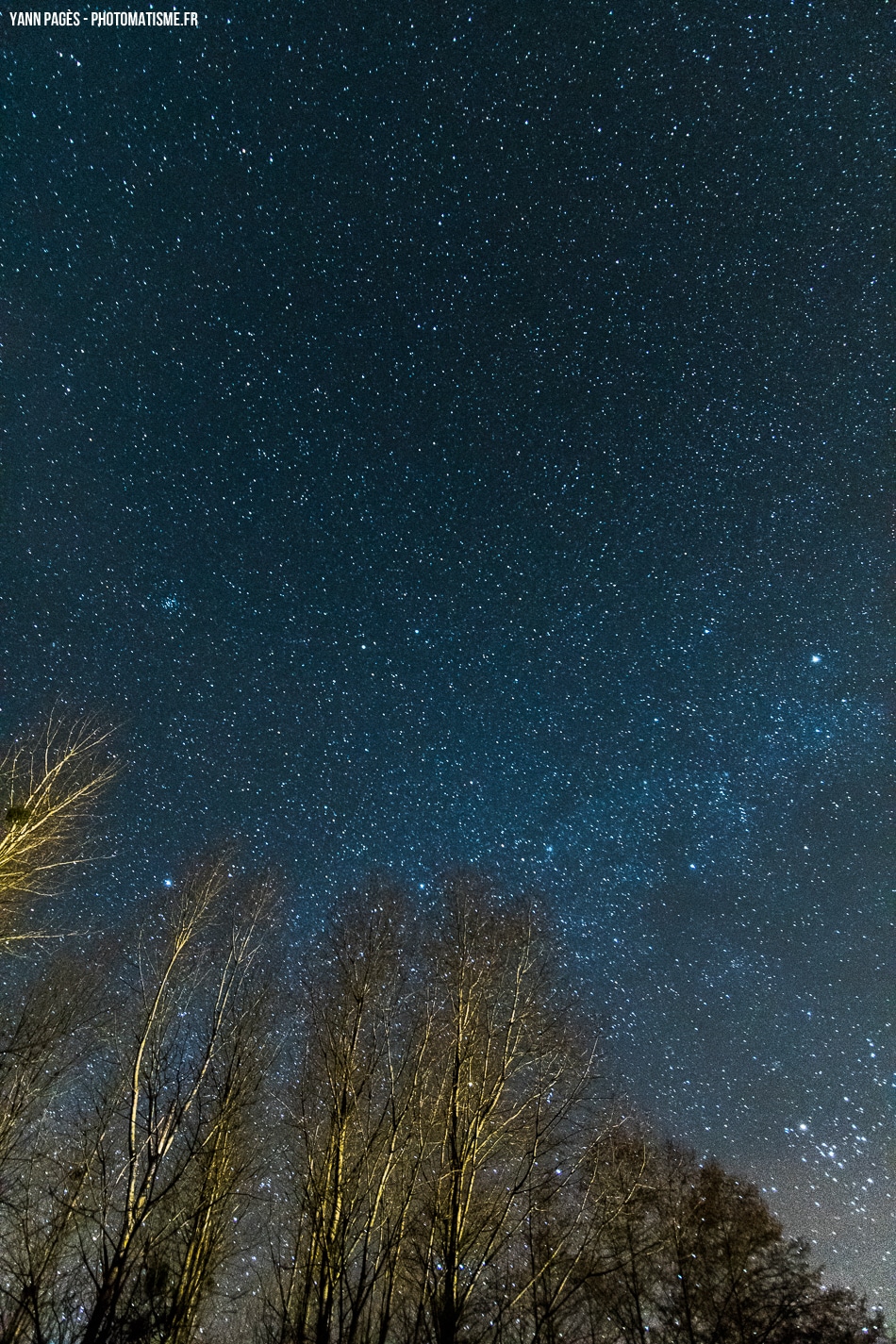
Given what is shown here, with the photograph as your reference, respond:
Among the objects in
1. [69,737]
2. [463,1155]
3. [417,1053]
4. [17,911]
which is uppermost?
[69,737]

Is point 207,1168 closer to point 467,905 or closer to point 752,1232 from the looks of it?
point 467,905

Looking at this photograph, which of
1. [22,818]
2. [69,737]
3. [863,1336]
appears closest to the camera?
[22,818]

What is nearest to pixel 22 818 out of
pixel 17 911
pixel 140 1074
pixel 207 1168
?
pixel 17 911

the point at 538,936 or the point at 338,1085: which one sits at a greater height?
the point at 538,936

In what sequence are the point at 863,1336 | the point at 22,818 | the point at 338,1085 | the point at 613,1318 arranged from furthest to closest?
the point at 613,1318 < the point at 863,1336 < the point at 22,818 < the point at 338,1085

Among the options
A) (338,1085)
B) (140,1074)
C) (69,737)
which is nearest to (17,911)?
(69,737)

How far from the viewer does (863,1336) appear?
1398cm

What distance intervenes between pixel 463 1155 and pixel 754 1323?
43.6 feet

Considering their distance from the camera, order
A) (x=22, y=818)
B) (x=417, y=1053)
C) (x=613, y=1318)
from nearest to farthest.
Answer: (x=417, y=1053)
(x=22, y=818)
(x=613, y=1318)

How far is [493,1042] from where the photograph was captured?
29.9 feet

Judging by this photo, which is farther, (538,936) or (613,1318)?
(613,1318)

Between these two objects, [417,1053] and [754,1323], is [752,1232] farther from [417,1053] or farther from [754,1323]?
[417,1053]

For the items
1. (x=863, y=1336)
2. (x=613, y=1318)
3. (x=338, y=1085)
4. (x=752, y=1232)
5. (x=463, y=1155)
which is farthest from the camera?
(x=752, y=1232)

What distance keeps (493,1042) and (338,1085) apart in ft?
7.45
